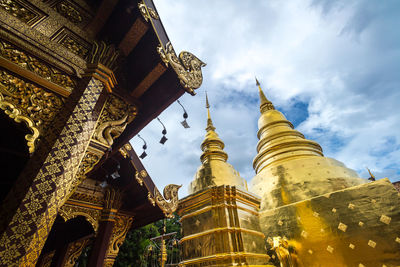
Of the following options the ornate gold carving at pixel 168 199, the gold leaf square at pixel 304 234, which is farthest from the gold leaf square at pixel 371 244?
the ornate gold carving at pixel 168 199

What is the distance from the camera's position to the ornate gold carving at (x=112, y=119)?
97.7 inches

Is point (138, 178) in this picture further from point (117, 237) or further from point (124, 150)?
point (117, 237)

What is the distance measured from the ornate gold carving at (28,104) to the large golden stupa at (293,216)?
12.0ft

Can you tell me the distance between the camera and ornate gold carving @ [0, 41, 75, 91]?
1.93 meters

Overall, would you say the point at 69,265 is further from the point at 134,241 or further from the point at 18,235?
the point at 134,241

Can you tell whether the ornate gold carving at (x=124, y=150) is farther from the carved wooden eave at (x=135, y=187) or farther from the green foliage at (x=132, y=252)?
the green foliage at (x=132, y=252)

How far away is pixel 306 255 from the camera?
18.4ft

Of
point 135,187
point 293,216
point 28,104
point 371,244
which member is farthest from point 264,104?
point 28,104

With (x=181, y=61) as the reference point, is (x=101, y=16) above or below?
above

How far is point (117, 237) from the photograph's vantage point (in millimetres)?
4863

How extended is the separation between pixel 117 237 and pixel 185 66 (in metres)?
4.43

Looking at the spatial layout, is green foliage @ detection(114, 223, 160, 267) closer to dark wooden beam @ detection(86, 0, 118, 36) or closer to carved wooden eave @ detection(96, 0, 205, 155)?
carved wooden eave @ detection(96, 0, 205, 155)

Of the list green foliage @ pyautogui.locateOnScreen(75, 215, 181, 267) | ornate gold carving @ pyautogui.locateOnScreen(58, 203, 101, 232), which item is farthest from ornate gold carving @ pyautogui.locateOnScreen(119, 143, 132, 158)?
green foliage @ pyautogui.locateOnScreen(75, 215, 181, 267)

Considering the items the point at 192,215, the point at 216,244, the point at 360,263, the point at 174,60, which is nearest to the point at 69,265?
the point at 192,215
